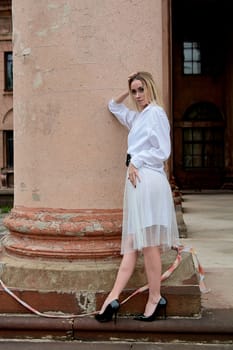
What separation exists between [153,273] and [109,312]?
1.28ft

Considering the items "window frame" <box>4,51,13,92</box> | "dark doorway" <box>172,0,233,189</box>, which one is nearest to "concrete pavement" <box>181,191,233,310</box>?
"dark doorway" <box>172,0,233,189</box>

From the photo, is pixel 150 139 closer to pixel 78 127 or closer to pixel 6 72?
pixel 78 127

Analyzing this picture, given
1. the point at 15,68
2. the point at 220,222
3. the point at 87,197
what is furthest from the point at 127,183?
the point at 220,222

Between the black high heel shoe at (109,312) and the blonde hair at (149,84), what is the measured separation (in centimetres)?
138

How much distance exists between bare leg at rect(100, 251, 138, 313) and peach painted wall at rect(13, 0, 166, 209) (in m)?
0.53

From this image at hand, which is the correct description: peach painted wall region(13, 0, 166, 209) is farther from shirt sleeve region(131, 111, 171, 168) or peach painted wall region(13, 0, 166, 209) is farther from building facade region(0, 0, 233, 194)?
building facade region(0, 0, 233, 194)

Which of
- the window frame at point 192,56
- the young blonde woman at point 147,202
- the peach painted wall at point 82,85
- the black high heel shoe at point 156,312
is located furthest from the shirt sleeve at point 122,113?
the window frame at point 192,56

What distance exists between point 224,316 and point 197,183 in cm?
2625

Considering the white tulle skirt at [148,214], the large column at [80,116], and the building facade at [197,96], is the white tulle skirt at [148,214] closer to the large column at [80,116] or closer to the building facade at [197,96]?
the large column at [80,116]

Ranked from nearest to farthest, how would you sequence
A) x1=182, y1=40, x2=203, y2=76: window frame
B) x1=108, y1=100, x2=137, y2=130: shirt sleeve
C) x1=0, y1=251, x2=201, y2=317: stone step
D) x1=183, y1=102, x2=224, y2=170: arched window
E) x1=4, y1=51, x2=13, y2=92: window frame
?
1. x1=0, y1=251, x2=201, y2=317: stone step
2. x1=108, y1=100, x2=137, y2=130: shirt sleeve
3. x1=183, y1=102, x2=224, y2=170: arched window
4. x1=182, y1=40, x2=203, y2=76: window frame
5. x1=4, y1=51, x2=13, y2=92: window frame

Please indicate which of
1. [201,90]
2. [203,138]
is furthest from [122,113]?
[201,90]

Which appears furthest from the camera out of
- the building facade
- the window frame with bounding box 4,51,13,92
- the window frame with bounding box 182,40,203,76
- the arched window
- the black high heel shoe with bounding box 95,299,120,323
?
the window frame with bounding box 4,51,13,92

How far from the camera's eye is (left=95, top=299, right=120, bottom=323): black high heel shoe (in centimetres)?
392

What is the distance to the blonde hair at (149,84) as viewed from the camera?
402 centimetres
